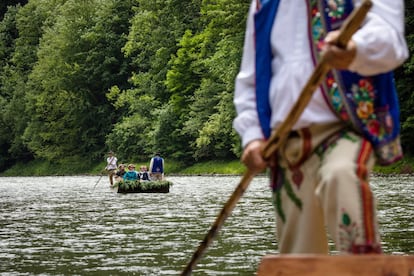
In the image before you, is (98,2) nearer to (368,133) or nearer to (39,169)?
(39,169)

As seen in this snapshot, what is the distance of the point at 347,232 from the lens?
3451 millimetres

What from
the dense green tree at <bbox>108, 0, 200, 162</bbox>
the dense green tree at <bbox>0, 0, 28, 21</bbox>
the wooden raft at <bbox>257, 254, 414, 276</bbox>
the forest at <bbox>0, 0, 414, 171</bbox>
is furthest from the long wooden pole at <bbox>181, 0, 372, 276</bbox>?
the dense green tree at <bbox>0, 0, 28, 21</bbox>

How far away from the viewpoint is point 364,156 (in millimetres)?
3500

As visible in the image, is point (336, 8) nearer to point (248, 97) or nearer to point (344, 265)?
point (248, 97)

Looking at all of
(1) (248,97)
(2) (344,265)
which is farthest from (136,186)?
(2) (344,265)

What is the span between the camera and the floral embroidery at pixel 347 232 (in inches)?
135

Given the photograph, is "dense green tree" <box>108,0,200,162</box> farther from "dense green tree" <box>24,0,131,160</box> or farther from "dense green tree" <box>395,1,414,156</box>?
"dense green tree" <box>395,1,414,156</box>

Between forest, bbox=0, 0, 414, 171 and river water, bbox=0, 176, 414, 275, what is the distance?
3737cm

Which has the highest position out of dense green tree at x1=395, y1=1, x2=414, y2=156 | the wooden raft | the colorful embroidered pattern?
dense green tree at x1=395, y1=1, x2=414, y2=156

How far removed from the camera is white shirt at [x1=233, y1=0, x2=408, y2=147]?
351cm

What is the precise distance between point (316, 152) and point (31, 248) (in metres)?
11.2

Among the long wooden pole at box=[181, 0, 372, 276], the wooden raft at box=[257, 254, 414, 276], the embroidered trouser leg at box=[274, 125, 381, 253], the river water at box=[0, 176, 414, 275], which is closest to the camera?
the wooden raft at box=[257, 254, 414, 276]

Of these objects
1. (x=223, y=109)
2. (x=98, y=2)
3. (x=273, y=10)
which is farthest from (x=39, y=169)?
(x=273, y=10)

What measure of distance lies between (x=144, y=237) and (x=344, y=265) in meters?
12.4
